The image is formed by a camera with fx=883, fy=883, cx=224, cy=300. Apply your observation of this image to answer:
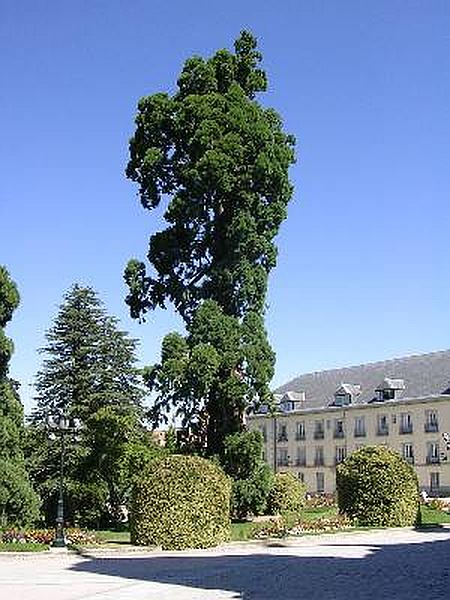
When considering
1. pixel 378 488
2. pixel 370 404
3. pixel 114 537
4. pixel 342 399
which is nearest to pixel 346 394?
pixel 342 399

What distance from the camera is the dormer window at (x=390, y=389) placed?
72.8 m

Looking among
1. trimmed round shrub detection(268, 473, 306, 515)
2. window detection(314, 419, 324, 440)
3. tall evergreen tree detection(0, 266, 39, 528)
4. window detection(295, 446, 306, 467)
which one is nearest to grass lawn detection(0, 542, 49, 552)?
tall evergreen tree detection(0, 266, 39, 528)

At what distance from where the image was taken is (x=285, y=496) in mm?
34250

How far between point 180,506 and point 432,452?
4974 cm

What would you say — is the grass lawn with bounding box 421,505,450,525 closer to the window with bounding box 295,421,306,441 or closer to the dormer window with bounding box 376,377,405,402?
the dormer window with bounding box 376,377,405,402

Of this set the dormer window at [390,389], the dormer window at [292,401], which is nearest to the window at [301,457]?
the dormer window at [292,401]

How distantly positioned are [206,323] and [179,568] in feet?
41.3

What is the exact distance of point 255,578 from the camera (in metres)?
15.7

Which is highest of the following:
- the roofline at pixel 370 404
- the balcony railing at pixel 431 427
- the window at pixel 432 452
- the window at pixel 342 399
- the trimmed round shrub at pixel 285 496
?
the window at pixel 342 399

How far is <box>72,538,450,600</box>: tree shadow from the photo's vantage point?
535 inches

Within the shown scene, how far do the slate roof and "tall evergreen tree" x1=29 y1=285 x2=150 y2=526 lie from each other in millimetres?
29085

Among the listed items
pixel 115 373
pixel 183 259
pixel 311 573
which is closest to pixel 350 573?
pixel 311 573

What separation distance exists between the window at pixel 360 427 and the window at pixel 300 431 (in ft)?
19.9

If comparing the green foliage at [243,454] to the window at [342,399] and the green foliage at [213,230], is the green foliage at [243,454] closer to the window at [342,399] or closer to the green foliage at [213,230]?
the green foliage at [213,230]
